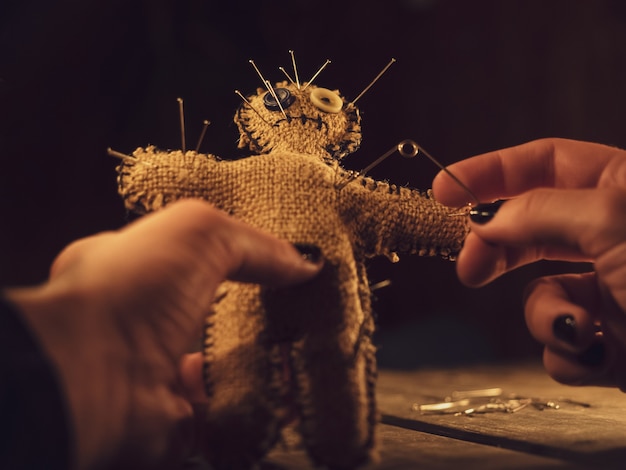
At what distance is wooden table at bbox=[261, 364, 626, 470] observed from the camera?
0.62 metres

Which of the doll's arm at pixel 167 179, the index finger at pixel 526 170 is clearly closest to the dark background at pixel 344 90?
the index finger at pixel 526 170

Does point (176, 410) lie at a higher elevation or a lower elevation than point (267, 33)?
lower

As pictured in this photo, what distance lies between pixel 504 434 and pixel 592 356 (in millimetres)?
156

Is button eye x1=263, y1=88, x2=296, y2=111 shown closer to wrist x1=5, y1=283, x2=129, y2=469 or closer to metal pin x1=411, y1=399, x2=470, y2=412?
wrist x1=5, y1=283, x2=129, y2=469

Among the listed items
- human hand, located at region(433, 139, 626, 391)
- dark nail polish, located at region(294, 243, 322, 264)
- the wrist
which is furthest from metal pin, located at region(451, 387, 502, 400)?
the wrist

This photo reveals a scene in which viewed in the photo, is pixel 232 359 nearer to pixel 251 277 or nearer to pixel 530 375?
pixel 251 277

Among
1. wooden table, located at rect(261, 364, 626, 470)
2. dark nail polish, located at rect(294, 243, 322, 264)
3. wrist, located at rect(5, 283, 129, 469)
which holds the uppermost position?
dark nail polish, located at rect(294, 243, 322, 264)

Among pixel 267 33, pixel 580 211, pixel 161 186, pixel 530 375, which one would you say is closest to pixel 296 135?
pixel 161 186

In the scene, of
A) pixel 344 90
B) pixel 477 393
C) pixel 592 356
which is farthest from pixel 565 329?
pixel 344 90

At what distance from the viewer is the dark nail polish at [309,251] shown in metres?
0.61

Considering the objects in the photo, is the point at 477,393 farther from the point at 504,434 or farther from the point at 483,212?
the point at 483,212

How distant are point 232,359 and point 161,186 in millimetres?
163

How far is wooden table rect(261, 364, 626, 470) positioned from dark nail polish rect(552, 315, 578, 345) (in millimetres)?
108

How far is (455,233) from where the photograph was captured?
2.27ft
